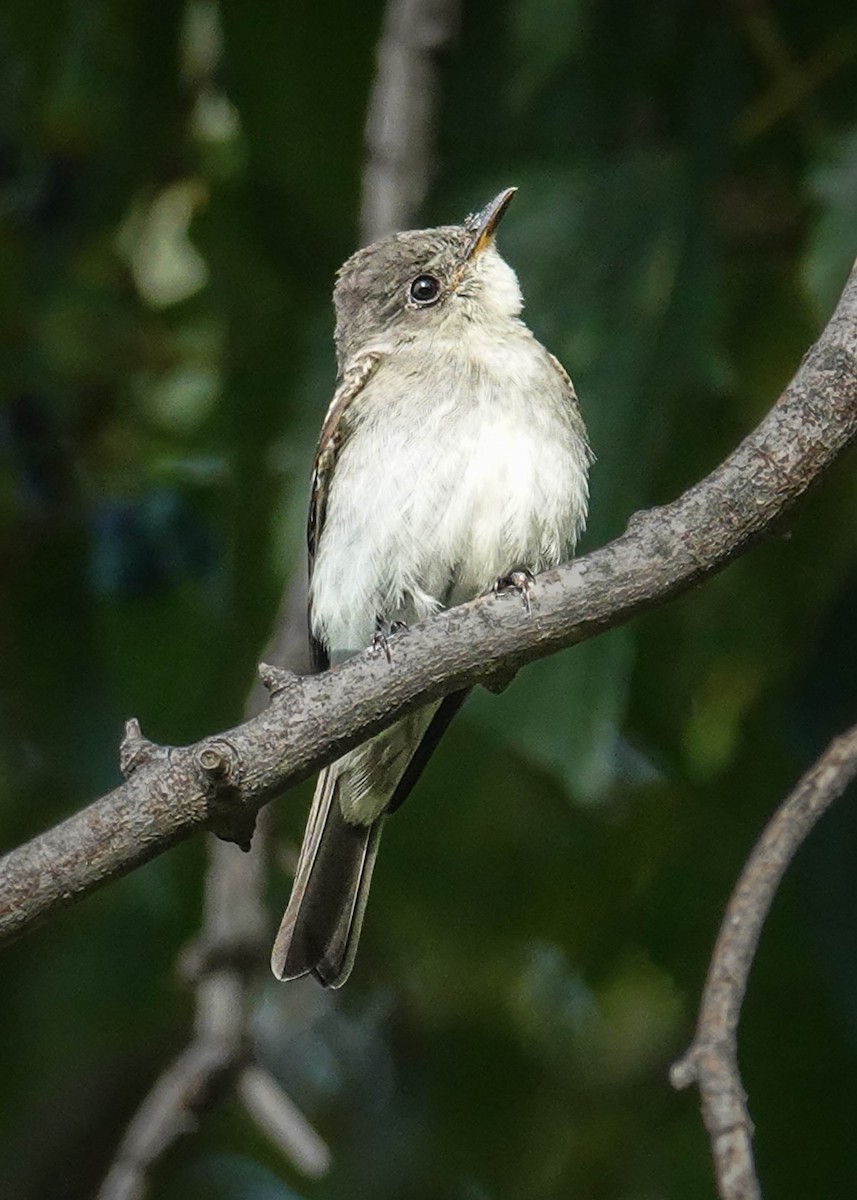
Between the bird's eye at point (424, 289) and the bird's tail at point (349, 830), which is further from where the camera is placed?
the bird's eye at point (424, 289)

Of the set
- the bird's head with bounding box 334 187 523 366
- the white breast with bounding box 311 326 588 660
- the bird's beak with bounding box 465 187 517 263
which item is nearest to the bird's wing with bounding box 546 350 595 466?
the white breast with bounding box 311 326 588 660

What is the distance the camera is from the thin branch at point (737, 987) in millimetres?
2551

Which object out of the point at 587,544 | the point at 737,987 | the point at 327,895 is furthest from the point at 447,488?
the point at 737,987

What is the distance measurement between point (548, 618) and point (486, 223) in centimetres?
220

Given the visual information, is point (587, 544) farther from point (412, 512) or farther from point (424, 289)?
point (424, 289)

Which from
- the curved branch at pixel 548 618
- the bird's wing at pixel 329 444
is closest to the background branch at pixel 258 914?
the bird's wing at pixel 329 444

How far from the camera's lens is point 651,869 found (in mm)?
5043

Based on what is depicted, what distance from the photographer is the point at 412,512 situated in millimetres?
4227

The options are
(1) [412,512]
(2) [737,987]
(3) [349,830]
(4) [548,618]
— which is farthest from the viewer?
(3) [349,830]

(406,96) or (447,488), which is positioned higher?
(406,96)

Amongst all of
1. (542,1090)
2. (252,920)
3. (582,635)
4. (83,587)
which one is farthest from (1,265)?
(582,635)

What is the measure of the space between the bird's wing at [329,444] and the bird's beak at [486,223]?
14.4 inches

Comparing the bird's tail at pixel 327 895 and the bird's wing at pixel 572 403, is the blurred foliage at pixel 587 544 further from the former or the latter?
the bird's tail at pixel 327 895

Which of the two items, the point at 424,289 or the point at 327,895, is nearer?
the point at 327,895
